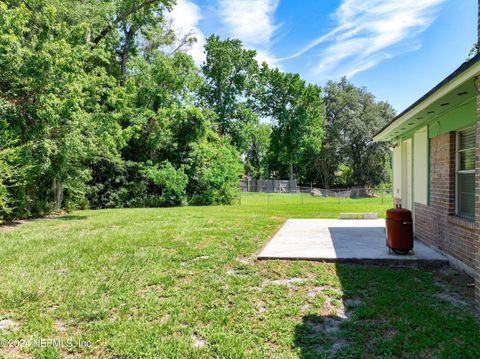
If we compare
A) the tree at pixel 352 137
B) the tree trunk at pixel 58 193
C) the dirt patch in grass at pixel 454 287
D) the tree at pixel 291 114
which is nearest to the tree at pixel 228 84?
the tree at pixel 291 114

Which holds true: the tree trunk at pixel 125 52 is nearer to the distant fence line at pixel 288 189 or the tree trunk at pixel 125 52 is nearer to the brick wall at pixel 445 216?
the brick wall at pixel 445 216

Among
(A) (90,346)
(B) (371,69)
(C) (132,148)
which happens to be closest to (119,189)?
(C) (132,148)

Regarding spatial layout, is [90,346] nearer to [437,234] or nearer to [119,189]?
[437,234]

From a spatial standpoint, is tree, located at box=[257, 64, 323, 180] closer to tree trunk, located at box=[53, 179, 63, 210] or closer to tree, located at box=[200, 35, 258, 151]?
tree, located at box=[200, 35, 258, 151]

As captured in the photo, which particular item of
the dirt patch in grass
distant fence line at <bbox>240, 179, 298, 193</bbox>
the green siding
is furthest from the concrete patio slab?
distant fence line at <bbox>240, 179, 298, 193</bbox>

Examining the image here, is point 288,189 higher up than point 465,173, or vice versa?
point 465,173

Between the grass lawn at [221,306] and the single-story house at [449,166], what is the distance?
63cm

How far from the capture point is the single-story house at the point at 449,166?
3.79 metres

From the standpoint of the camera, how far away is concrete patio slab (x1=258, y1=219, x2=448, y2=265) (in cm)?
546

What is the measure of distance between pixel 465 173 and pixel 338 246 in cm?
256

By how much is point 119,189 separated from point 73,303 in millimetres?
13933

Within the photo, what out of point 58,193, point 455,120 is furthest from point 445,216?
point 58,193

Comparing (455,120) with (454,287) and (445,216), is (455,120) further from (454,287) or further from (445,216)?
(454,287)

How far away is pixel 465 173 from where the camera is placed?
5211 millimetres
